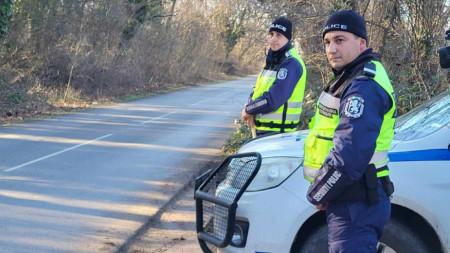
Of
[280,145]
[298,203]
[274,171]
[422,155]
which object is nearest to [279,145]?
[280,145]

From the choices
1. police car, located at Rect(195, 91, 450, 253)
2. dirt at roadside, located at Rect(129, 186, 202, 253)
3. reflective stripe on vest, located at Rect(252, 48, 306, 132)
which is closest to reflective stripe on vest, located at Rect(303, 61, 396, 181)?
police car, located at Rect(195, 91, 450, 253)

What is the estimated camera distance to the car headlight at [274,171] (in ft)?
12.5

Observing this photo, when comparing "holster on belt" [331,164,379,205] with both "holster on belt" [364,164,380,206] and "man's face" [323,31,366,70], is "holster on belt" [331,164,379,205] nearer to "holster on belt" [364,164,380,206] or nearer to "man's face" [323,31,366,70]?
"holster on belt" [364,164,380,206]

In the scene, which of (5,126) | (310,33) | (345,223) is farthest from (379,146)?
(5,126)

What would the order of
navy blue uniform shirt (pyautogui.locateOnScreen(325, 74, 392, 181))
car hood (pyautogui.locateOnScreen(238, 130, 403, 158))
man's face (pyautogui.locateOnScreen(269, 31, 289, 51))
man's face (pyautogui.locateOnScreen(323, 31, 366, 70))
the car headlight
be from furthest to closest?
man's face (pyautogui.locateOnScreen(269, 31, 289, 51)) < car hood (pyautogui.locateOnScreen(238, 130, 403, 158)) < the car headlight < man's face (pyautogui.locateOnScreen(323, 31, 366, 70)) < navy blue uniform shirt (pyautogui.locateOnScreen(325, 74, 392, 181))

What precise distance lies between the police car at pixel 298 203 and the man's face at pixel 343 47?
2.84ft

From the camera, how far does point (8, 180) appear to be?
8117mm

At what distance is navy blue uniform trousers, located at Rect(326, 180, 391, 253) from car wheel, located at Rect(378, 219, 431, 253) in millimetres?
781

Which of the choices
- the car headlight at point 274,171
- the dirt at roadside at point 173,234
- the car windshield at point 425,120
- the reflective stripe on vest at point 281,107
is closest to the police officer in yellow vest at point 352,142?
the car headlight at point 274,171

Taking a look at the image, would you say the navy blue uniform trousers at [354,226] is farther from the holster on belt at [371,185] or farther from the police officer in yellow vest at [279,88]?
the police officer in yellow vest at [279,88]

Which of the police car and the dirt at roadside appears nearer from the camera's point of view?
the police car

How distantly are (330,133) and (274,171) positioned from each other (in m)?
1.02

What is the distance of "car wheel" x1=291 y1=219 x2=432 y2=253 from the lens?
3.61 m

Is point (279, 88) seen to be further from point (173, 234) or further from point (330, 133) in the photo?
point (330, 133)
